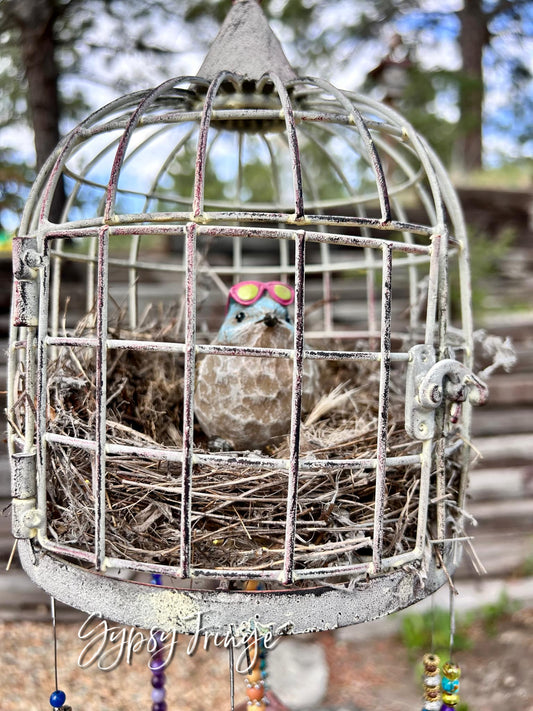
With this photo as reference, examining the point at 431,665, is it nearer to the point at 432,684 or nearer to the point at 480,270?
the point at 432,684

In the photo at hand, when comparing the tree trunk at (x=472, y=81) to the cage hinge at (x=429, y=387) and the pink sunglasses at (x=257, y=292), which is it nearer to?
the pink sunglasses at (x=257, y=292)

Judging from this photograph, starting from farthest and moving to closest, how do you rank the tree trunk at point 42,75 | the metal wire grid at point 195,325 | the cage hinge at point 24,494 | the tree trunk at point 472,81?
the tree trunk at point 472,81
the tree trunk at point 42,75
the cage hinge at point 24,494
the metal wire grid at point 195,325

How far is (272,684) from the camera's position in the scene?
2377mm

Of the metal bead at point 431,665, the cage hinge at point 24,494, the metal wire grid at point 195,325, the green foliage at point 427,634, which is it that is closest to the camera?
the metal wire grid at point 195,325

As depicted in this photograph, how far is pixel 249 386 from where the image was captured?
1.12 metres

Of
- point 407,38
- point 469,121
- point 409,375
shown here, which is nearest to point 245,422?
point 409,375

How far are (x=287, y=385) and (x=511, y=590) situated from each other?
2226 mm

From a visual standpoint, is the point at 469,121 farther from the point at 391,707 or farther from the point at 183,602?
the point at 183,602

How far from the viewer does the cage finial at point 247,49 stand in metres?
1.08

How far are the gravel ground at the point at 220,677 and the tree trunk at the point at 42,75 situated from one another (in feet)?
5.24

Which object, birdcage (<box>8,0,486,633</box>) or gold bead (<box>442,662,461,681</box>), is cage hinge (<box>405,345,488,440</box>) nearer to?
birdcage (<box>8,0,486,633</box>)

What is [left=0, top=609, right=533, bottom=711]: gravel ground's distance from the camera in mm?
2258

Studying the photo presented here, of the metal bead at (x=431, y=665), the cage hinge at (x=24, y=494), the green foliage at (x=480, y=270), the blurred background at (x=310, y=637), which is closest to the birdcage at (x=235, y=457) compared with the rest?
the cage hinge at (x=24, y=494)

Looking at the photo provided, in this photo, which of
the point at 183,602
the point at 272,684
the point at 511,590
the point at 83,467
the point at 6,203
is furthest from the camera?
the point at 511,590
